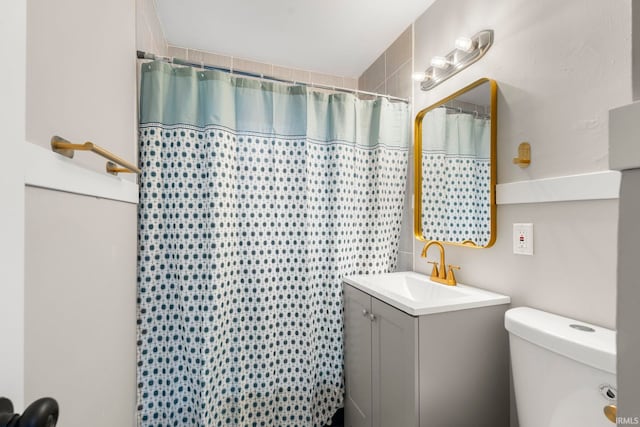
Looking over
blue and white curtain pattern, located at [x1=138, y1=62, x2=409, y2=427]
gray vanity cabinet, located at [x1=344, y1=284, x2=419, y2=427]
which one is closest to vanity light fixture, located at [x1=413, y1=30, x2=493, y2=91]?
blue and white curtain pattern, located at [x1=138, y1=62, x2=409, y2=427]

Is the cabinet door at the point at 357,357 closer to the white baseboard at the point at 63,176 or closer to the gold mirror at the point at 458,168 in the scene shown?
the gold mirror at the point at 458,168

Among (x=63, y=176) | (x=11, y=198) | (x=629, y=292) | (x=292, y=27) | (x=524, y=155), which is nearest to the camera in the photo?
(x=629, y=292)

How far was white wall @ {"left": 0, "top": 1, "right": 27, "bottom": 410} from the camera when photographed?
377 millimetres

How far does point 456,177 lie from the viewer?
1.53m

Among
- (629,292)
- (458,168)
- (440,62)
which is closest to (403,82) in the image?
(440,62)

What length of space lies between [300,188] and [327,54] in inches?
46.5

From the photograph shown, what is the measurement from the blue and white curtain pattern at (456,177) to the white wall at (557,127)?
0.08m

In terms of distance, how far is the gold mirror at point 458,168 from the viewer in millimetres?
1323

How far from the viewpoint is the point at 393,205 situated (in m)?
1.86

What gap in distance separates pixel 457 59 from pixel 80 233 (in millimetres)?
A: 1766

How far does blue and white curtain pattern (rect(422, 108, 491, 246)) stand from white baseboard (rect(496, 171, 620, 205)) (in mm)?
97

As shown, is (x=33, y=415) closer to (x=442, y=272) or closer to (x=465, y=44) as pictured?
(x=442, y=272)

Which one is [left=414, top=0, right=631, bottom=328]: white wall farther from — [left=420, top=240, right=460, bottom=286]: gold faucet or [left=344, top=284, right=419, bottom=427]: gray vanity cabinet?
[left=344, top=284, right=419, bottom=427]: gray vanity cabinet

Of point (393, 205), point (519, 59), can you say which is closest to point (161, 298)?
point (393, 205)
